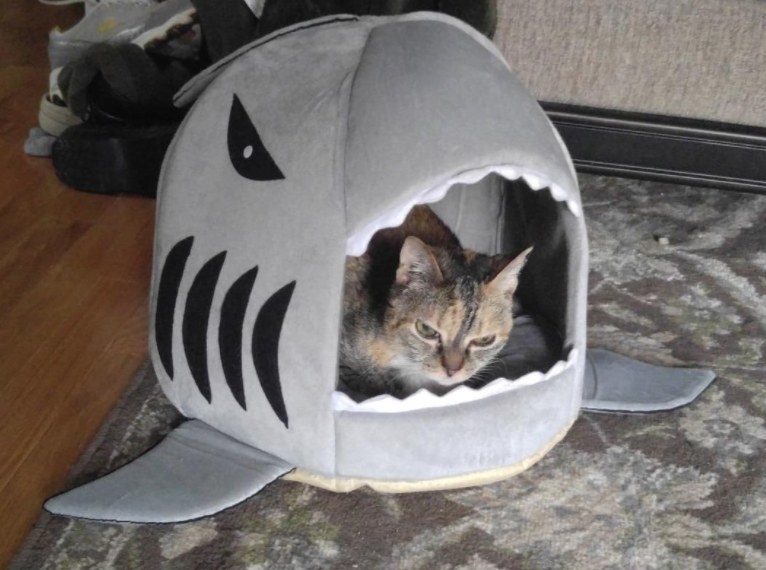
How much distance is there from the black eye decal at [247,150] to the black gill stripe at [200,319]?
0.12 m

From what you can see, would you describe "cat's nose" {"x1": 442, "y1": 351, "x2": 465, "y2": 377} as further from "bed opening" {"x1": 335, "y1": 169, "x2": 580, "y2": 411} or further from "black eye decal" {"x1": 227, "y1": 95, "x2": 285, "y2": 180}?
"black eye decal" {"x1": 227, "y1": 95, "x2": 285, "y2": 180}

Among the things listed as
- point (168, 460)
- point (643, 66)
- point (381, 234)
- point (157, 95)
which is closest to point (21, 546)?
point (168, 460)

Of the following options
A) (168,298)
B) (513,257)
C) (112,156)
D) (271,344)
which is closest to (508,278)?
(513,257)

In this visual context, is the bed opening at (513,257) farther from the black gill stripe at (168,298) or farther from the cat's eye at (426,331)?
the black gill stripe at (168,298)

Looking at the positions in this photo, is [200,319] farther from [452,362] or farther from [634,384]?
[634,384]

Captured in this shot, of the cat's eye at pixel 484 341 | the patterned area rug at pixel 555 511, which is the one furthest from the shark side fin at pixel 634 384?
the cat's eye at pixel 484 341

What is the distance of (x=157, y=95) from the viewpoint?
1880 mm

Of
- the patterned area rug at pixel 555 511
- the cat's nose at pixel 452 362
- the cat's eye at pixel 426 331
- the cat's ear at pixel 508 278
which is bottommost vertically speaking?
the patterned area rug at pixel 555 511

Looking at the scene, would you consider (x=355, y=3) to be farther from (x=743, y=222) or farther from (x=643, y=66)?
(x=743, y=222)

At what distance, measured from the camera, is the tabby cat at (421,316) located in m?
1.21

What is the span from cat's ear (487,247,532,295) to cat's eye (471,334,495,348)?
0.23ft

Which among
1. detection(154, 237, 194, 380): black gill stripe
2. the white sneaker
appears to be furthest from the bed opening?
the white sneaker

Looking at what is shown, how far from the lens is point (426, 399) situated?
3.59 feet

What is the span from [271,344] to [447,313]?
27cm
